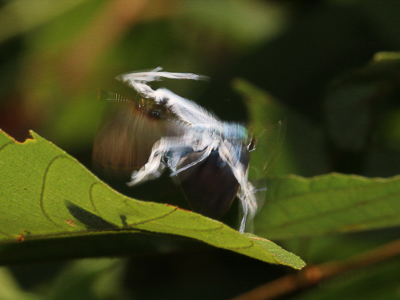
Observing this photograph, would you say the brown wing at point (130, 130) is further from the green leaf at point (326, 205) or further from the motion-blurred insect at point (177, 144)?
the green leaf at point (326, 205)

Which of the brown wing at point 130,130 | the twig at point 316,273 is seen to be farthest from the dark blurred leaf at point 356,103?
the brown wing at point 130,130

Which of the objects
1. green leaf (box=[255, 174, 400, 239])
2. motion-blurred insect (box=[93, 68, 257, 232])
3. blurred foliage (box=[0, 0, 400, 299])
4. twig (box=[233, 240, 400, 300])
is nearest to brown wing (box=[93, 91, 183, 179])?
motion-blurred insect (box=[93, 68, 257, 232])

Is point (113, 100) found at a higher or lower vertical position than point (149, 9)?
lower

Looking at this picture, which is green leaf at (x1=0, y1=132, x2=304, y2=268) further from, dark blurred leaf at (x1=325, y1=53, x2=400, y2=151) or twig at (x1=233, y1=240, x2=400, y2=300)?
dark blurred leaf at (x1=325, y1=53, x2=400, y2=151)

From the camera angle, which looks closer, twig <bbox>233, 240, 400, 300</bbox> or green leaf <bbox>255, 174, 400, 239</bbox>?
green leaf <bbox>255, 174, 400, 239</bbox>

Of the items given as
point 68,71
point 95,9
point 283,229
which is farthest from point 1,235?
point 95,9

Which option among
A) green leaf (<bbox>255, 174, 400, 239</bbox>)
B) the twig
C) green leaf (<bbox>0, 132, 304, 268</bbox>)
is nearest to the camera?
green leaf (<bbox>0, 132, 304, 268</bbox>)

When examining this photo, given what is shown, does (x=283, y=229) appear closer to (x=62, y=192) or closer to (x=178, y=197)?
(x=178, y=197)

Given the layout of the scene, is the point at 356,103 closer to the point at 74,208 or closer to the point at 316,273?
the point at 316,273
